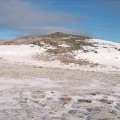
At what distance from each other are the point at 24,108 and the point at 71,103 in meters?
2.09

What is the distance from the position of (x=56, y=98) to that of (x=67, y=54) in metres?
18.9

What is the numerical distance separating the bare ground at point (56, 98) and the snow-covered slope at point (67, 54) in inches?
338

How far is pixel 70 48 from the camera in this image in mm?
36156

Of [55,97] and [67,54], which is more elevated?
[67,54]

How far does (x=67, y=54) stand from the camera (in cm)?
3462

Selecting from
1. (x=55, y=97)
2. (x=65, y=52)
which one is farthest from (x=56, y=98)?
(x=65, y=52)

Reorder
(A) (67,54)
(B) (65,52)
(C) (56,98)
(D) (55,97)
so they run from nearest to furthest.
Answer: (C) (56,98) < (D) (55,97) < (A) (67,54) < (B) (65,52)

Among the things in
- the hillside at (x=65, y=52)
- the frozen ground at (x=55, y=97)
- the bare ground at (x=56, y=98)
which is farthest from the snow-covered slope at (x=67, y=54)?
the bare ground at (x=56, y=98)

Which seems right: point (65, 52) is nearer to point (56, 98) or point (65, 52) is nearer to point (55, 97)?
point (55, 97)

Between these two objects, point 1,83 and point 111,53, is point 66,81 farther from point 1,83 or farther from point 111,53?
point 111,53

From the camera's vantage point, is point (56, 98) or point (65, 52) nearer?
point (56, 98)

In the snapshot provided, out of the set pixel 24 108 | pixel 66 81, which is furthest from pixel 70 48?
pixel 24 108

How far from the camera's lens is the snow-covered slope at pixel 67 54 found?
104ft

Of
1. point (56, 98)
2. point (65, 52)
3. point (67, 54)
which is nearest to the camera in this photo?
point (56, 98)
